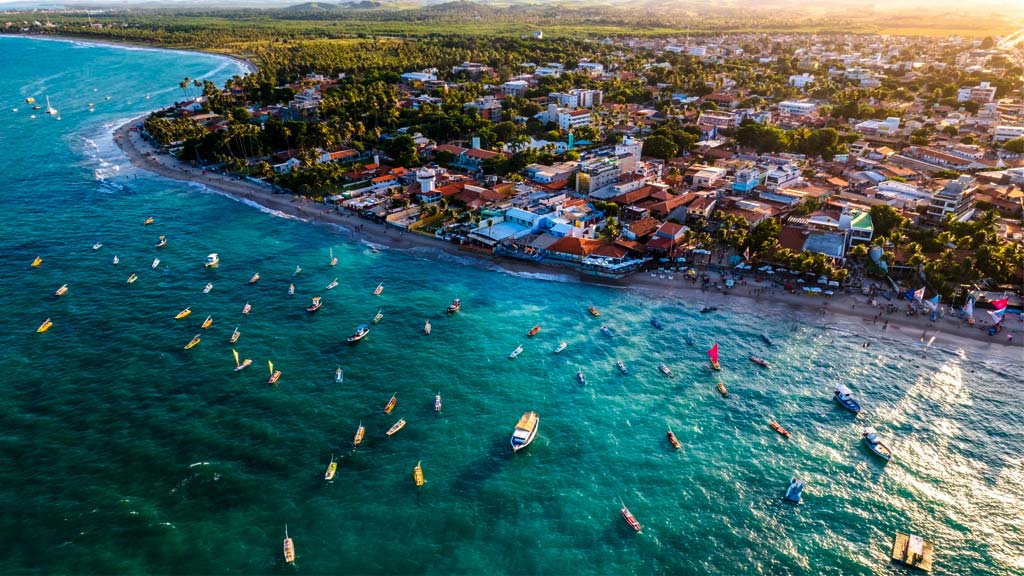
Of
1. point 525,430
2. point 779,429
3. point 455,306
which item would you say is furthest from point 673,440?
point 455,306

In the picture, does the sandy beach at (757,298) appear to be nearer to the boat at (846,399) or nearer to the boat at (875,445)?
the boat at (846,399)

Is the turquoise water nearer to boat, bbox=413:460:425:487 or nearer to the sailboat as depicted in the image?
→ boat, bbox=413:460:425:487

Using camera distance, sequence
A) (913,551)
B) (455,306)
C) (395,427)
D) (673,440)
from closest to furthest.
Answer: (913,551) < (673,440) < (395,427) < (455,306)

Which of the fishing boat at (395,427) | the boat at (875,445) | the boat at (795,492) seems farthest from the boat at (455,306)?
the boat at (875,445)

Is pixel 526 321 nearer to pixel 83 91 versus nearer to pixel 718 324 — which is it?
pixel 718 324

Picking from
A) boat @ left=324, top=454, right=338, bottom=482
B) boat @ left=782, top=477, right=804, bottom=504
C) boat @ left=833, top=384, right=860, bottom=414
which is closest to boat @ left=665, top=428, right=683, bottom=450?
boat @ left=782, top=477, right=804, bottom=504

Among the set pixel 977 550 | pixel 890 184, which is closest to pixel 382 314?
pixel 977 550

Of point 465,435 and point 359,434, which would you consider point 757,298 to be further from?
point 359,434
